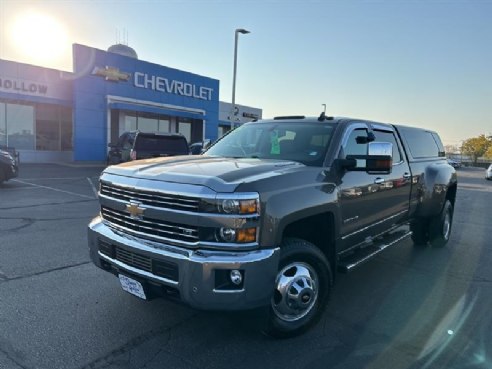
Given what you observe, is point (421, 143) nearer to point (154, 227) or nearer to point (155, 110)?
point (154, 227)

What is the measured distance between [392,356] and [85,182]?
1334 cm

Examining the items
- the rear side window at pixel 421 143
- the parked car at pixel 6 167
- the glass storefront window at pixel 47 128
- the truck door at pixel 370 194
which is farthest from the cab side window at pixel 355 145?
the glass storefront window at pixel 47 128

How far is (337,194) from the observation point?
3.80 metres

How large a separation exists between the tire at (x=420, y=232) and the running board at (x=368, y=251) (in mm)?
1347

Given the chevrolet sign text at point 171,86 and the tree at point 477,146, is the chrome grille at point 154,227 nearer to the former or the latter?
the chevrolet sign text at point 171,86

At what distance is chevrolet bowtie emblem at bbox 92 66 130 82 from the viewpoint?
894 inches

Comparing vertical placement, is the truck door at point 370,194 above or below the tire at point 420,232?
above

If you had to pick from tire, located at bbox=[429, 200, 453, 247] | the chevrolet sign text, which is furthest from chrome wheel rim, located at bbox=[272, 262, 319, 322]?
the chevrolet sign text

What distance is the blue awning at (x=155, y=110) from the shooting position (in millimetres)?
23516

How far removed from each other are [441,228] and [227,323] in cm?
467

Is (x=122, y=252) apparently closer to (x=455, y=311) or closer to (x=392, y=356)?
(x=392, y=356)

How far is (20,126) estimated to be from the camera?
21656 mm

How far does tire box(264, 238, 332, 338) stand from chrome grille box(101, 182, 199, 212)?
848 millimetres

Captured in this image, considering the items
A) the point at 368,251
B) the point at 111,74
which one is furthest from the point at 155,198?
the point at 111,74
